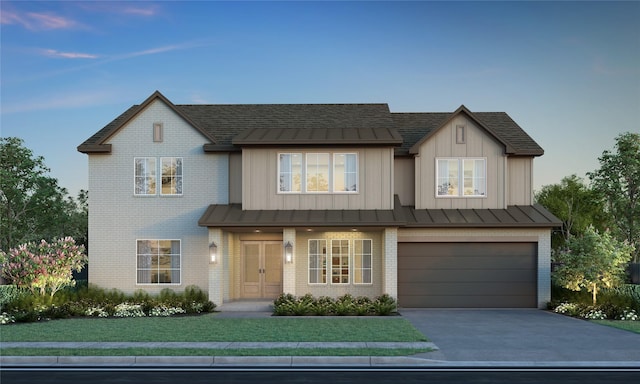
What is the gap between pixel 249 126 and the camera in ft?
91.7

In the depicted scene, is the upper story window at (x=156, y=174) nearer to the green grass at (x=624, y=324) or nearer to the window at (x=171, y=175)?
the window at (x=171, y=175)

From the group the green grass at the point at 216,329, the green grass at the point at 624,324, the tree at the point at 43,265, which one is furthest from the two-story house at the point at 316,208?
the green grass at the point at 624,324

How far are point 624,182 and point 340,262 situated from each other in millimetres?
23004

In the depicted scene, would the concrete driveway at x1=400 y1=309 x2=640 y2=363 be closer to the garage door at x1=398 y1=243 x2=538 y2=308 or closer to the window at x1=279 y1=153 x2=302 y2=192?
the garage door at x1=398 y1=243 x2=538 y2=308

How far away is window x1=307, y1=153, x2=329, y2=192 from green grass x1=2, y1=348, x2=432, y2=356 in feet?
38.7

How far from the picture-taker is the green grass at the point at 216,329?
1636cm

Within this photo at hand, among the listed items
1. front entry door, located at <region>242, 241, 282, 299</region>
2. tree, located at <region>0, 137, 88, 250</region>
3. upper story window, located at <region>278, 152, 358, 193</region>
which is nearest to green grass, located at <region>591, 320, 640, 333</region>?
upper story window, located at <region>278, 152, 358, 193</region>

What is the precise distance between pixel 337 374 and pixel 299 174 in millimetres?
14113

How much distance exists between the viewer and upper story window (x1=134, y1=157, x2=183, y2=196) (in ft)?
86.1

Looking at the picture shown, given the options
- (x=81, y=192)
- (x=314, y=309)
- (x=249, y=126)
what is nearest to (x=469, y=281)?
(x=314, y=309)

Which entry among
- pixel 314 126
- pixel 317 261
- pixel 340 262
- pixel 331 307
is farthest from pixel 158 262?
pixel 314 126

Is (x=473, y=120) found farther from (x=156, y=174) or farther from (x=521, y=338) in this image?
(x=156, y=174)

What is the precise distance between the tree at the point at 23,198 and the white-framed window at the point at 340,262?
2344 cm

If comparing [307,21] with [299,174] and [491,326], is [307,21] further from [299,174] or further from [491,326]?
[491,326]
